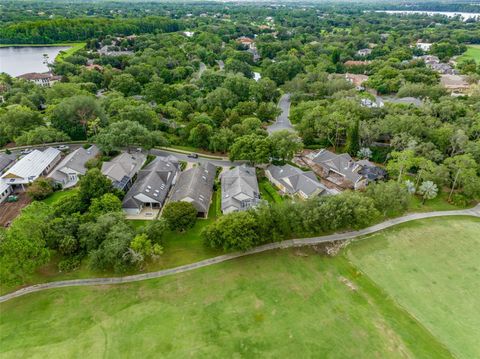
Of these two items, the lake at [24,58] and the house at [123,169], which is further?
the lake at [24,58]

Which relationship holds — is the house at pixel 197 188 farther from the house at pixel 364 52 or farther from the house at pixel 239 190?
the house at pixel 364 52

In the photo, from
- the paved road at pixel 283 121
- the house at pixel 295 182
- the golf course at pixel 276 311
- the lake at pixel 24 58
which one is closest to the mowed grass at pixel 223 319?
the golf course at pixel 276 311

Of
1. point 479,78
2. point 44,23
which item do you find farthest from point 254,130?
point 44,23

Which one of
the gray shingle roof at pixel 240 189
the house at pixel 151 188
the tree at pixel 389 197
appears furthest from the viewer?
the house at pixel 151 188

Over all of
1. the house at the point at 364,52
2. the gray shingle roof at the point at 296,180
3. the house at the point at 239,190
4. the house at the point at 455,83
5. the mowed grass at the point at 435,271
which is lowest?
the house at the point at 364,52

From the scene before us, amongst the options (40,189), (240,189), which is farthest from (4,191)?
(240,189)

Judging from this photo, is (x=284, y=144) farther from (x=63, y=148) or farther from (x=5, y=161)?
(x=5, y=161)

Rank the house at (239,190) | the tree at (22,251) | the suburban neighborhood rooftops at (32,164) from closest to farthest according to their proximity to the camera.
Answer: the tree at (22,251) → the house at (239,190) → the suburban neighborhood rooftops at (32,164)
